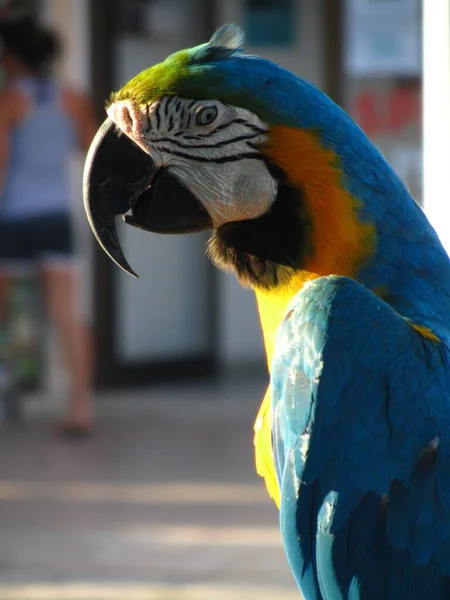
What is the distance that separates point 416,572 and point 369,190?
2.04 feet

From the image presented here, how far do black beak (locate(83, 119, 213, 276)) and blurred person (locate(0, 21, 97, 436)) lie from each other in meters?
3.34

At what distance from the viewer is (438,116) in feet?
10.7

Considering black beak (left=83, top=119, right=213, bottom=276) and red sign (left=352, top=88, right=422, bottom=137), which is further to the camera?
red sign (left=352, top=88, right=422, bottom=137)

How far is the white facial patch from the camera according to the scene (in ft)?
6.23

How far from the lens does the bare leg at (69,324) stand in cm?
539

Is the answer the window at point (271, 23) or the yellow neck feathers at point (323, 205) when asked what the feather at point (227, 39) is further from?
the window at point (271, 23)

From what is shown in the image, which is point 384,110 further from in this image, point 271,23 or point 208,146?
point 208,146

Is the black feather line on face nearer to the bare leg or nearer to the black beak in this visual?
the black beak

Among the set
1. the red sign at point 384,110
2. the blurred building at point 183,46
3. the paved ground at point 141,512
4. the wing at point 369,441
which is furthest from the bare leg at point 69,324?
the wing at point 369,441

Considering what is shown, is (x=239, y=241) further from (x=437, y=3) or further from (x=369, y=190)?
(x=437, y=3)

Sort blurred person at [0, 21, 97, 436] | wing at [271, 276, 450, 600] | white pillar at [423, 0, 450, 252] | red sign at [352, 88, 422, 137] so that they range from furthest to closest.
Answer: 1. red sign at [352, 88, 422, 137]
2. blurred person at [0, 21, 97, 436]
3. white pillar at [423, 0, 450, 252]
4. wing at [271, 276, 450, 600]

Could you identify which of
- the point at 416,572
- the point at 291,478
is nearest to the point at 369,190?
the point at 291,478

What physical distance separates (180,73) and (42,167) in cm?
347

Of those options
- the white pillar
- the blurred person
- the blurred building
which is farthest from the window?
the white pillar
